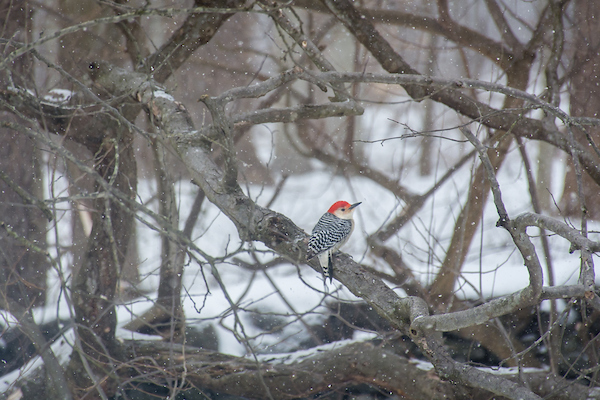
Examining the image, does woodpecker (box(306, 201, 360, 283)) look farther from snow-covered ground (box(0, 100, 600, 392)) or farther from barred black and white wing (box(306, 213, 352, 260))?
snow-covered ground (box(0, 100, 600, 392))

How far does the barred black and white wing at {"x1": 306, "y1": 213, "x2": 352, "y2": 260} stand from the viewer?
7.12ft

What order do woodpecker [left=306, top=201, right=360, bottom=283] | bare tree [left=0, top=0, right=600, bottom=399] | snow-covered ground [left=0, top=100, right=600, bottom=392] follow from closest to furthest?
bare tree [left=0, top=0, right=600, bottom=399] < woodpecker [left=306, top=201, right=360, bottom=283] < snow-covered ground [left=0, top=100, right=600, bottom=392]

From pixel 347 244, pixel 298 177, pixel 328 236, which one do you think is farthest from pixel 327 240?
pixel 298 177

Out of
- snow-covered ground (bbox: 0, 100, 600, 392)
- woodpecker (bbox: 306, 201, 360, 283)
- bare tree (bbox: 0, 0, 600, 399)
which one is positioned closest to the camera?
bare tree (bbox: 0, 0, 600, 399)

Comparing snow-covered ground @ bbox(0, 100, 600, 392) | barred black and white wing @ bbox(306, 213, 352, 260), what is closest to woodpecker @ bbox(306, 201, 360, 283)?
barred black and white wing @ bbox(306, 213, 352, 260)

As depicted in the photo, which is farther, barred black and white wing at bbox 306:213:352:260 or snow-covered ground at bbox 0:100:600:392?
snow-covered ground at bbox 0:100:600:392

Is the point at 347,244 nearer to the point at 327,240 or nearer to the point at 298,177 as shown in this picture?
the point at 298,177

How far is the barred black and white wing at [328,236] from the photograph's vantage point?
217cm

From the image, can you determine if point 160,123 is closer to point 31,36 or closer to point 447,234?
point 31,36

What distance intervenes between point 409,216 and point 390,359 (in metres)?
1.56

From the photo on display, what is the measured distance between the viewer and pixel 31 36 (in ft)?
12.0

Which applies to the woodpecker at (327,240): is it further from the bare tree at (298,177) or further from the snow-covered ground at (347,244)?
the snow-covered ground at (347,244)

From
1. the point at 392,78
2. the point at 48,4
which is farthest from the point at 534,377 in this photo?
the point at 48,4

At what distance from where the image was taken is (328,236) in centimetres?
227
